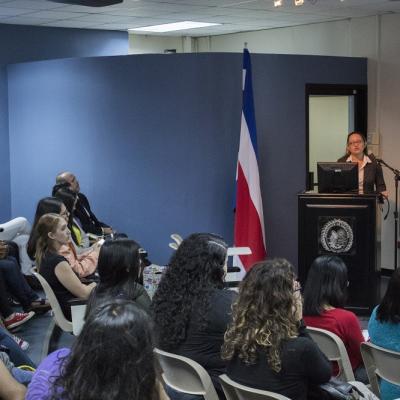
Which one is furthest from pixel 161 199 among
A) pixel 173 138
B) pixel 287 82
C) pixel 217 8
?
pixel 217 8

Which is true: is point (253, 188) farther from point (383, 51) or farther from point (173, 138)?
point (383, 51)

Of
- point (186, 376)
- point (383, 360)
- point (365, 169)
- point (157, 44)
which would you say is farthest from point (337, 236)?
point (157, 44)

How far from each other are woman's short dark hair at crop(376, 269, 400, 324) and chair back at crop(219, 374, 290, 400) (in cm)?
94

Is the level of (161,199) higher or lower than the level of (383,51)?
lower

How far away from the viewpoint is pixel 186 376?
313 centimetres

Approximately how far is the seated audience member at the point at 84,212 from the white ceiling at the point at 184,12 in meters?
1.84

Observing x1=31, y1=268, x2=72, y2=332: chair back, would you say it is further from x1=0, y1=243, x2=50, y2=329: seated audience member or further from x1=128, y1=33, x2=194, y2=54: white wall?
x1=128, y1=33, x2=194, y2=54: white wall

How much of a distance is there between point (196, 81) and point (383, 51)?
2.42 m

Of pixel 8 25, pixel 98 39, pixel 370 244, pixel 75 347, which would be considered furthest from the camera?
pixel 98 39

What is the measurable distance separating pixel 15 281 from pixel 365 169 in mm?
3382

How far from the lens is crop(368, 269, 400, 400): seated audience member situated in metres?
3.39

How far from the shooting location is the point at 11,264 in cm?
675

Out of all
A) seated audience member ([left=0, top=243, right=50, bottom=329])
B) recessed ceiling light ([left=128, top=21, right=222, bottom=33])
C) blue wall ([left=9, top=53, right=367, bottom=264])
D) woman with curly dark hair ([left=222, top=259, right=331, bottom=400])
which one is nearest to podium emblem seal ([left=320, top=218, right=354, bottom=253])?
blue wall ([left=9, top=53, right=367, bottom=264])

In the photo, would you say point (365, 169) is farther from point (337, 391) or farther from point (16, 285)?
point (337, 391)
